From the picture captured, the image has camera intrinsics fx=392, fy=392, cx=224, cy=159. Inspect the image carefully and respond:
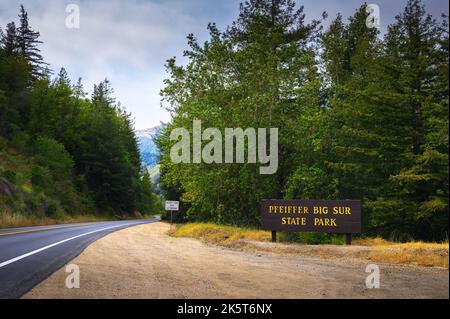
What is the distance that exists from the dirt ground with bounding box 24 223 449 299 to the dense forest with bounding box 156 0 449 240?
10.3 metres

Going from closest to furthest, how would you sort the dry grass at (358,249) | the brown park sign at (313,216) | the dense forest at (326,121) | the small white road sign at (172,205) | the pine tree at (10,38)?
the dry grass at (358,249), the brown park sign at (313,216), the dense forest at (326,121), the small white road sign at (172,205), the pine tree at (10,38)

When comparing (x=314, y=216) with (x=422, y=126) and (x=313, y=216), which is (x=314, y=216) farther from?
(x=422, y=126)

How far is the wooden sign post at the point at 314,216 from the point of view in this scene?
15570mm

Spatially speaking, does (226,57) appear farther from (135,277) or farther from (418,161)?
(135,277)

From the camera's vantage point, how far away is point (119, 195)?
6072cm

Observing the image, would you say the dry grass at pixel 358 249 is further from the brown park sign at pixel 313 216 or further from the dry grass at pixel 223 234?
the brown park sign at pixel 313 216

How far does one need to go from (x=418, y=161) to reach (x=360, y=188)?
6.77 m

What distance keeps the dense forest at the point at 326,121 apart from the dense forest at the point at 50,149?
1597cm

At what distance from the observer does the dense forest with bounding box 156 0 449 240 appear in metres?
20.5

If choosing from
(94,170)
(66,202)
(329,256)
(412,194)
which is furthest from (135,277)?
(94,170)

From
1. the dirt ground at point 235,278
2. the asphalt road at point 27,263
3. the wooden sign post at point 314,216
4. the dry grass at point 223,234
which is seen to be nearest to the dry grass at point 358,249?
the dry grass at point 223,234

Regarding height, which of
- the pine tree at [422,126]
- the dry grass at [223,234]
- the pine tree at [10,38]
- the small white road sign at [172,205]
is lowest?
the dry grass at [223,234]

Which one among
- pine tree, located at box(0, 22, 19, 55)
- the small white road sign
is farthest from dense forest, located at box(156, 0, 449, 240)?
pine tree, located at box(0, 22, 19, 55)
